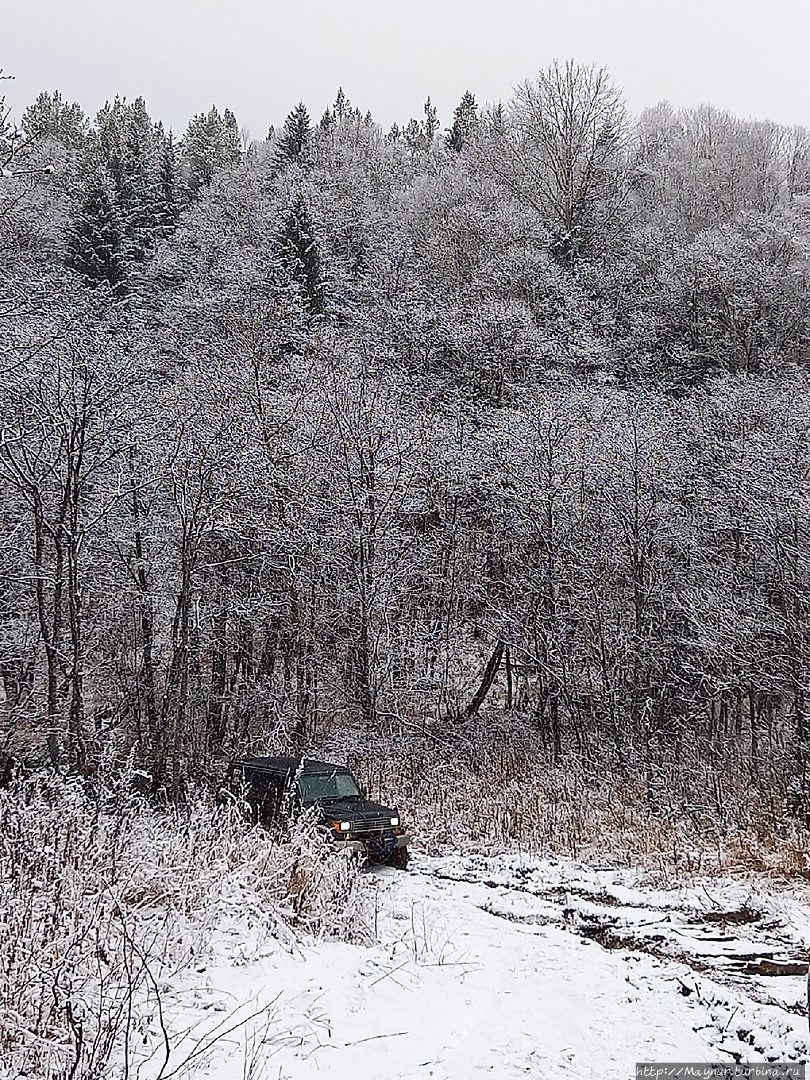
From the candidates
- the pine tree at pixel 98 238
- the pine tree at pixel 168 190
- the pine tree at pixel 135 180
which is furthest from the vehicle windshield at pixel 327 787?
the pine tree at pixel 168 190

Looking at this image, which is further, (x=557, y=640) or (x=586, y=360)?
(x=586, y=360)

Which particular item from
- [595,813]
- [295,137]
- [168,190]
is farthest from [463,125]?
[595,813]

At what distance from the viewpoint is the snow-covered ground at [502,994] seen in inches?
212

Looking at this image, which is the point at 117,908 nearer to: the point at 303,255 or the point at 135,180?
the point at 303,255

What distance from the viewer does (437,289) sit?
38.6 m

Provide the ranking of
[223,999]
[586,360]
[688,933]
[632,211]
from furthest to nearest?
[632,211] < [586,360] < [688,933] < [223,999]

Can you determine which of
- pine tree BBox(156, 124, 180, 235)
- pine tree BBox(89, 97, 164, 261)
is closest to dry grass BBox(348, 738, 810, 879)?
pine tree BBox(89, 97, 164, 261)

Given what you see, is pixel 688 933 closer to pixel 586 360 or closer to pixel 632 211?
pixel 586 360

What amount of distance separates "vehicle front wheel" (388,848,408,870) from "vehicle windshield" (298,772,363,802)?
3.78 ft

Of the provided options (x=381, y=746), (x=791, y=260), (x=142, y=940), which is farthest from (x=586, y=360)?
(x=142, y=940)

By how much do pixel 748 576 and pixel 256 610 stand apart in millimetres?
13310

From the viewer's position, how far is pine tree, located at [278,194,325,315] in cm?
3756

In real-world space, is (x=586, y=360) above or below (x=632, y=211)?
below

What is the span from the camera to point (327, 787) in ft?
43.9
